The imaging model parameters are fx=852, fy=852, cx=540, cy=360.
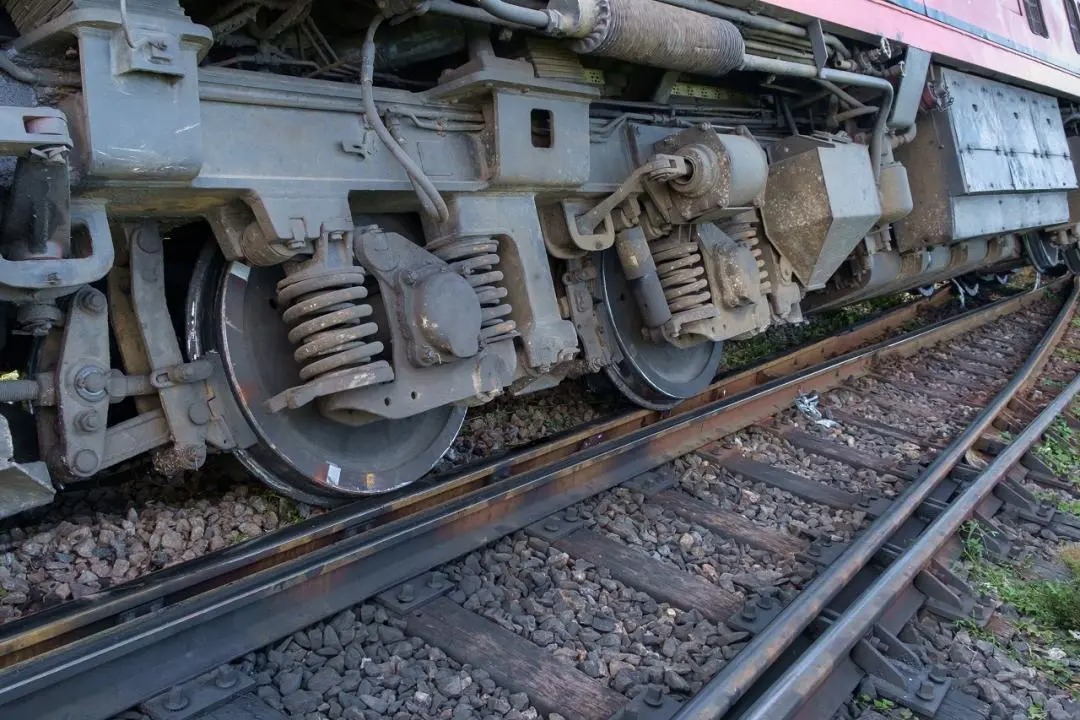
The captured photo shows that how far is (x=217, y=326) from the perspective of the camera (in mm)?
3104

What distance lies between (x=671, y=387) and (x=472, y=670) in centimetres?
275

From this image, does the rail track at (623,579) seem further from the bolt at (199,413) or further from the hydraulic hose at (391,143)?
the hydraulic hose at (391,143)

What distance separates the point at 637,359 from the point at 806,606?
2.19 metres

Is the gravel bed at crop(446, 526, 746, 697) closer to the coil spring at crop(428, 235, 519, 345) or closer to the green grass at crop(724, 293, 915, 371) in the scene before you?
the coil spring at crop(428, 235, 519, 345)

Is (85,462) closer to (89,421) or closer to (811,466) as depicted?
(89,421)

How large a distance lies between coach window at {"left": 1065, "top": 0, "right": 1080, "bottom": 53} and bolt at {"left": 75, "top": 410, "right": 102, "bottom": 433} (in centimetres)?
937

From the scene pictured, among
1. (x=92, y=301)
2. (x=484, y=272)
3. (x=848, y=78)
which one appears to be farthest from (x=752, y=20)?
(x=92, y=301)

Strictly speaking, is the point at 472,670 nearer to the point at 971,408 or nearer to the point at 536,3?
the point at 536,3

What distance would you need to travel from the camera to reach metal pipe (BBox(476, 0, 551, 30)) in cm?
299

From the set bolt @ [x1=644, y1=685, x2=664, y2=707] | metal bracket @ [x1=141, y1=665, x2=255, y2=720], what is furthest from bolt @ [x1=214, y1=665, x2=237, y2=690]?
bolt @ [x1=644, y1=685, x2=664, y2=707]

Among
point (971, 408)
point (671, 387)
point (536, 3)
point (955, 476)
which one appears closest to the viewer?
point (536, 3)

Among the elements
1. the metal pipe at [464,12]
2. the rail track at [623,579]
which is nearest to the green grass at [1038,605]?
the rail track at [623,579]

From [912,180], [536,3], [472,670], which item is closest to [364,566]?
[472,670]

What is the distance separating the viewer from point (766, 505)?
3855 mm
